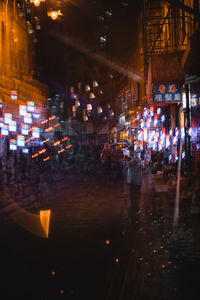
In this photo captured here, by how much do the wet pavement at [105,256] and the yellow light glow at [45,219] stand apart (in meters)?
0.19

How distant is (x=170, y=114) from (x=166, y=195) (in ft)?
29.8

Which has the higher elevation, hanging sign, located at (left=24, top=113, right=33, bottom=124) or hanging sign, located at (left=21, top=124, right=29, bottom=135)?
hanging sign, located at (left=24, top=113, right=33, bottom=124)

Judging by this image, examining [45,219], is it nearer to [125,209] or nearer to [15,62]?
[125,209]

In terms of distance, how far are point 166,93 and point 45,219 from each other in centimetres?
963

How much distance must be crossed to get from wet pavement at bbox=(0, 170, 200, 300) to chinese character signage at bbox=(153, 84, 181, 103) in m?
6.76

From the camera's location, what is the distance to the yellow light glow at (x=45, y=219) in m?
9.29

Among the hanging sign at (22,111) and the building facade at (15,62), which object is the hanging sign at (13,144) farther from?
the building facade at (15,62)

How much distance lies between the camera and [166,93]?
17.4 metres

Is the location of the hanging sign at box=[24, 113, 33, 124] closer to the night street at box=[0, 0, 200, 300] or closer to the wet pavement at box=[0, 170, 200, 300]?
the night street at box=[0, 0, 200, 300]

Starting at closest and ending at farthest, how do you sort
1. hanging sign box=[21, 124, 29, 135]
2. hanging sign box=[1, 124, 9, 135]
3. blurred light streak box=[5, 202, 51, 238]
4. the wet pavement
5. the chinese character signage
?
the wet pavement < blurred light streak box=[5, 202, 51, 238] < the chinese character signage < hanging sign box=[1, 124, 9, 135] < hanging sign box=[21, 124, 29, 135]

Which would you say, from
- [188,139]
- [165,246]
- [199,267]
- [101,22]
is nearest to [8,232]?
[165,246]

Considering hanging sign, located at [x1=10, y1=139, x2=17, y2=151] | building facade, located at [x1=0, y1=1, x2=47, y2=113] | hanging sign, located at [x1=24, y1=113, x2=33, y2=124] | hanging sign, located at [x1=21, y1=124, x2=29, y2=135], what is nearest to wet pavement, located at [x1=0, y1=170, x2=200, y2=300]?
hanging sign, located at [x1=10, y1=139, x2=17, y2=151]

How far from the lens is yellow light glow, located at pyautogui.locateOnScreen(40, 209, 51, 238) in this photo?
9292mm

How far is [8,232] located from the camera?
9039mm
